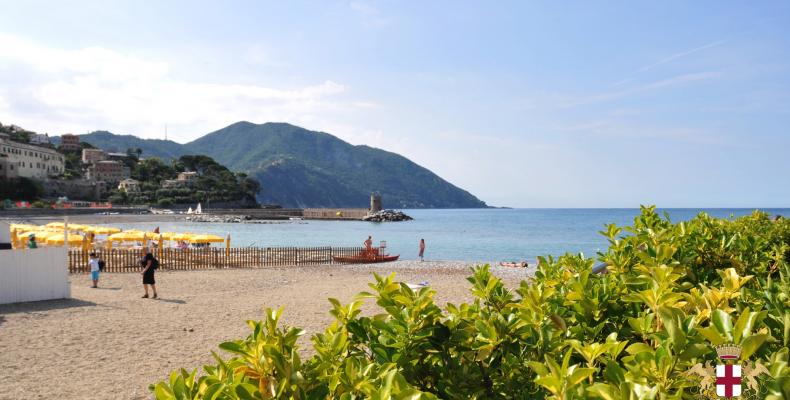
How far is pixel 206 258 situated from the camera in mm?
25375

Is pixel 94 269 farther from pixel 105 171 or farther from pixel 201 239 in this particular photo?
pixel 105 171

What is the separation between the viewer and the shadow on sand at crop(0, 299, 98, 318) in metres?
13.0

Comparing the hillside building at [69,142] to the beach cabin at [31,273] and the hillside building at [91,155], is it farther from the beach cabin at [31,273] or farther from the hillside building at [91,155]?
the beach cabin at [31,273]

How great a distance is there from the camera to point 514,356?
191 centimetres

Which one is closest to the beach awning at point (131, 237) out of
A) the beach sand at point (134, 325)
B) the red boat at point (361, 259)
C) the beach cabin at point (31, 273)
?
the beach sand at point (134, 325)

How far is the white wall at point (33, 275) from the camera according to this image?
1373 centimetres

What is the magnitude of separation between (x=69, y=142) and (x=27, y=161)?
61169 millimetres

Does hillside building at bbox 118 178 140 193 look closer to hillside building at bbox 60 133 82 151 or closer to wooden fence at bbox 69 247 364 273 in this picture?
hillside building at bbox 60 133 82 151

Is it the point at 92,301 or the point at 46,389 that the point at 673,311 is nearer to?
the point at 46,389

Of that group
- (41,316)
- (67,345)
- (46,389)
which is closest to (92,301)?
(41,316)

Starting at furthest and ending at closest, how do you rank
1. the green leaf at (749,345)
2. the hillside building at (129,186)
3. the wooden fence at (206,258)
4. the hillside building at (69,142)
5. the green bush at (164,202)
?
the hillside building at (69,142)
the hillside building at (129,186)
the green bush at (164,202)
the wooden fence at (206,258)
the green leaf at (749,345)

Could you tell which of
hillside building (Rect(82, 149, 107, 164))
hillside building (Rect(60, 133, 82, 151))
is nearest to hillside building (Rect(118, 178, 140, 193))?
hillside building (Rect(82, 149, 107, 164))

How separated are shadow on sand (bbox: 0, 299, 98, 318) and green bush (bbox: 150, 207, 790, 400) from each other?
14.6 metres

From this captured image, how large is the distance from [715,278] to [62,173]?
142 meters
